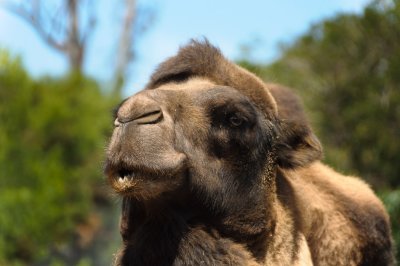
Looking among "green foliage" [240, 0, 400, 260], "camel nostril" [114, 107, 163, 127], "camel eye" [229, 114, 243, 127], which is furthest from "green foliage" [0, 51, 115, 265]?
"camel nostril" [114, 107, 163, 127]

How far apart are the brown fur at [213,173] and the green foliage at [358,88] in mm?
6204

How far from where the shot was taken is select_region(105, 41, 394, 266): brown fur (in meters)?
3.94

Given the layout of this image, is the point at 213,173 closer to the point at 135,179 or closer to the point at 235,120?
the point at 235,120

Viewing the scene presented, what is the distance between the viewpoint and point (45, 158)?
57.5ft

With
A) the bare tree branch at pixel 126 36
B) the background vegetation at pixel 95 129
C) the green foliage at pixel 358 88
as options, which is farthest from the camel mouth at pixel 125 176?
the bare tree branch at pixel 126 36

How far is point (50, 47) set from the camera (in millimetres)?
28219

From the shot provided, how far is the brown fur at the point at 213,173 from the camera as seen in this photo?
394cm

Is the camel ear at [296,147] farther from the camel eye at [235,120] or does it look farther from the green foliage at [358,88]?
the green foliage at [358,88]

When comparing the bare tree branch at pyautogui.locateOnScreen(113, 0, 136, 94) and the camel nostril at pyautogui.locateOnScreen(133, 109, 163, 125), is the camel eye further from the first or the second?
the bare tree branch at pyautogui.locateOnScreen(113, 0, 136, 94)

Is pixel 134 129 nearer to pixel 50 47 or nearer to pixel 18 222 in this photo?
pixel 18 222

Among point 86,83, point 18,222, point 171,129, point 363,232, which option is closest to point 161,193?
point 171,129

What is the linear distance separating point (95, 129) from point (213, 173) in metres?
14.7

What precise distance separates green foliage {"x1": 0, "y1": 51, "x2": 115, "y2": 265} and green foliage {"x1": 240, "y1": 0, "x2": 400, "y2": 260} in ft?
14.7

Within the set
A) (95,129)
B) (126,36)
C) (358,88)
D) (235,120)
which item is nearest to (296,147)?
(235,120)
